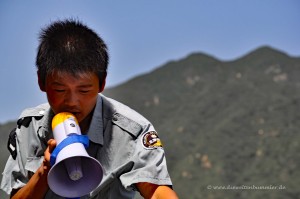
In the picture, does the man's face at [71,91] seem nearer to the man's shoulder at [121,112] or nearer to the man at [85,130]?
the man at [85,130]

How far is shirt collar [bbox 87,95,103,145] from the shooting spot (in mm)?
3607

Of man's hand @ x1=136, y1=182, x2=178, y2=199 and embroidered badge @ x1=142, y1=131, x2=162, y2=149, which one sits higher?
embroidered badge @ x1=142, y1=131, x2=162, y2=149

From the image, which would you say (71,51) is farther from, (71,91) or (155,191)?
(155,191)

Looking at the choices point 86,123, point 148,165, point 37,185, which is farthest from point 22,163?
point 148,165

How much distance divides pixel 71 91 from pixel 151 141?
19.9 inches

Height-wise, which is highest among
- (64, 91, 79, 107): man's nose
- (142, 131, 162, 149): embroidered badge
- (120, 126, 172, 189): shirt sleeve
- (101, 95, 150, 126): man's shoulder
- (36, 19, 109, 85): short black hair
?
(36, 19, 109, 85): short black hair

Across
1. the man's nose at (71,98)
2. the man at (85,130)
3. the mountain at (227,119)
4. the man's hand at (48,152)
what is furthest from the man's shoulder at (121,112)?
the mountain at (227,119)

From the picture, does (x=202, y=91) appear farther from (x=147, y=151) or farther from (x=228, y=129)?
(x=147, y=151)

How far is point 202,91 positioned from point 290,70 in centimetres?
2096

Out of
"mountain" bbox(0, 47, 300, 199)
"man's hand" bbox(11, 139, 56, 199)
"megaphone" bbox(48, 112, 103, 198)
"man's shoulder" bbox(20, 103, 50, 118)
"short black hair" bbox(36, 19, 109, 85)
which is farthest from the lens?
"mountain" bbox(0, 47, 300, 199)

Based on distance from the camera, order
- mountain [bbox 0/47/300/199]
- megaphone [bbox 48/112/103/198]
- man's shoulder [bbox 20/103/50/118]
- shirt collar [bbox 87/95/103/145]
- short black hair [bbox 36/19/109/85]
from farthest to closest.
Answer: mountain [bbox 0/47/300/199]
man's shoulder [bbox 20/103/50/118]
shirt collar [bbox 87/95/103/145]
short black hair [bbox 36/19/109/85]
megaphone [bbox 48/112/103/198]

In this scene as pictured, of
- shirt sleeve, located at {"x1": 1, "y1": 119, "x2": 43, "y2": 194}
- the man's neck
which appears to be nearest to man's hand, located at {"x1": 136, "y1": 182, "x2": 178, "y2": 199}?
the man's neck

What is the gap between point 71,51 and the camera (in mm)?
3479

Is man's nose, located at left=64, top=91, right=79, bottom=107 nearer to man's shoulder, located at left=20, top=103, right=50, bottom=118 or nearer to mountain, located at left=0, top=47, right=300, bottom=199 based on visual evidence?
man's shoulder, located at left=20, top=103, right=50, bottom=118
